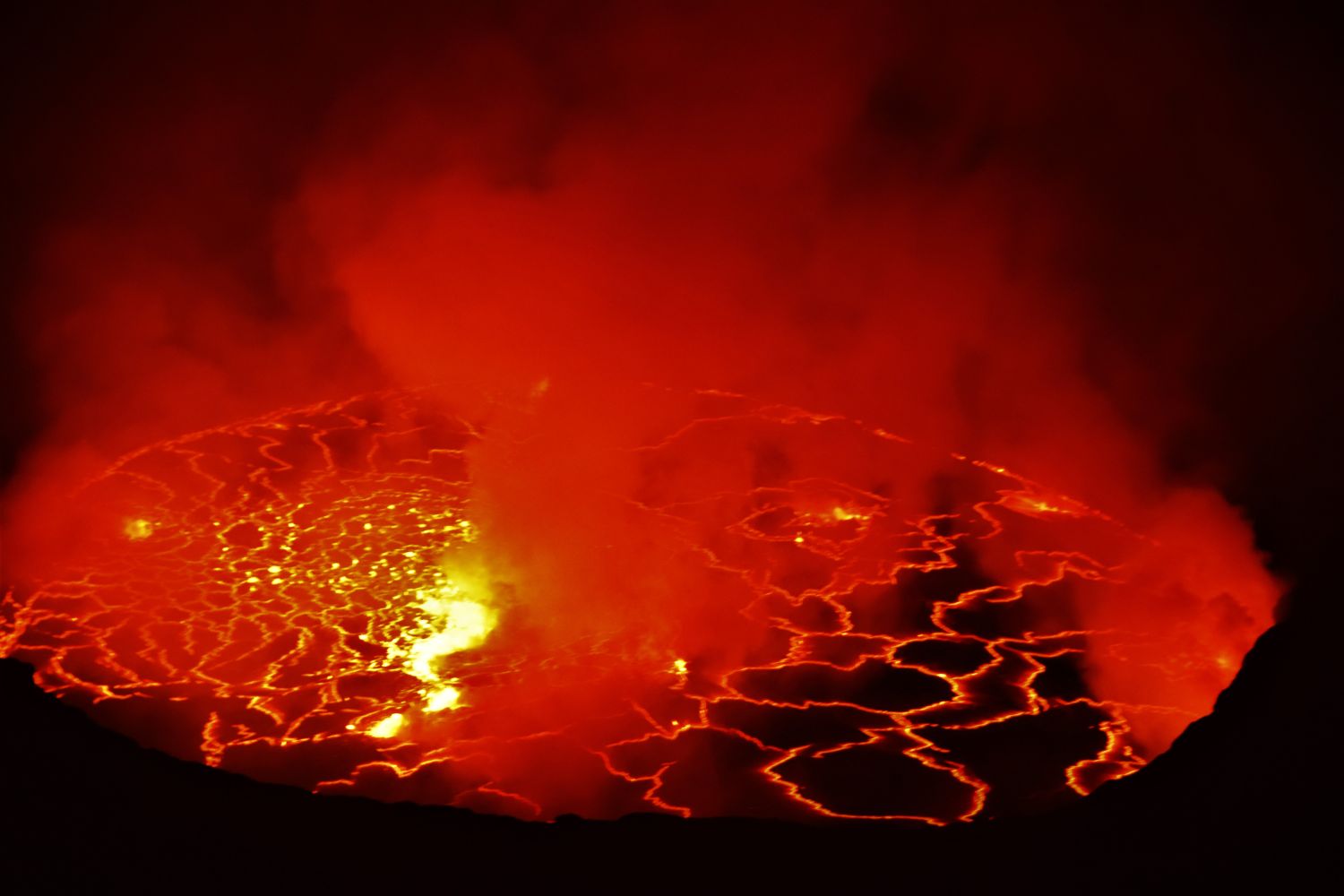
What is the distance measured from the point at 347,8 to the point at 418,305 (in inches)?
58.8

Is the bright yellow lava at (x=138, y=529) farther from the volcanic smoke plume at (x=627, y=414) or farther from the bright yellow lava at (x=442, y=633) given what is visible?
the bright yellow lava at (x=442, y=633)

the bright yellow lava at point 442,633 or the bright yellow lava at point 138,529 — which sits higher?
the bright yellow lava at point 138,529

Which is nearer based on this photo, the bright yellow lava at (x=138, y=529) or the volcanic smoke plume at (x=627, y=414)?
the volcanic smoke plume at (x=627, y=414)

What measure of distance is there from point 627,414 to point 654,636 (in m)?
2.13

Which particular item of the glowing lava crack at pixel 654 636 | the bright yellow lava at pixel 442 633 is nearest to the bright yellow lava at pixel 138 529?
the glowing lava crack at pixel 654 636

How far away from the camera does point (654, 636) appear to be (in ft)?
→ 12.4

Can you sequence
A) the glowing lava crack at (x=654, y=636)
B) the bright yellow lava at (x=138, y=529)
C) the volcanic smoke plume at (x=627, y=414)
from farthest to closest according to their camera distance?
1. the bright yellow lava at (x=138, y=529)
2. the volcanic smoke plume at (x=627, y=414)
3. the glowing lava crack at (x=654, y=636)

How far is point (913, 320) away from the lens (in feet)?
20.1

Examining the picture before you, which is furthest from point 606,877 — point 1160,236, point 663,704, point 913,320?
point 913,320

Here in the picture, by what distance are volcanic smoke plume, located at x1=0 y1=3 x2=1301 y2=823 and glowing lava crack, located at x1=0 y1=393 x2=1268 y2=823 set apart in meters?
0.02

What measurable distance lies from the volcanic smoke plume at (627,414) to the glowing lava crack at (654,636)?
2 cm

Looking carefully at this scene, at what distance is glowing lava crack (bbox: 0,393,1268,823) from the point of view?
123 inches

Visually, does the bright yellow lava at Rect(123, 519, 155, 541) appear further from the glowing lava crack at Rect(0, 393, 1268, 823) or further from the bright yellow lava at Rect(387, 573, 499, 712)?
the bright yellow lava at Rect(387, 573, 499, 712)

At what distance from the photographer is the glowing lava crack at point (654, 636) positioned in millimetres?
3113
